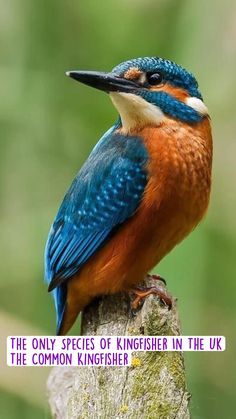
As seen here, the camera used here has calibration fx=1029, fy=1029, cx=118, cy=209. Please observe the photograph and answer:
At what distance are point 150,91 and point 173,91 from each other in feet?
0.20

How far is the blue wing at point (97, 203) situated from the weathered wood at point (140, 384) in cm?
36

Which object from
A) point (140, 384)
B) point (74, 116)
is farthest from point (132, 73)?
point (140, 384)

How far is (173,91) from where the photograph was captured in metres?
2.33

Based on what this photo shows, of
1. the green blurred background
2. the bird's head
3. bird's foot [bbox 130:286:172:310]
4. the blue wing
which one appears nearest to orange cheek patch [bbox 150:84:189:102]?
Answer: the bird's head

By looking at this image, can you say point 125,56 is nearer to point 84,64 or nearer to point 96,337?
point 84,64

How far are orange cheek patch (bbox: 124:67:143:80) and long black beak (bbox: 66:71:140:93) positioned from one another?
10mm

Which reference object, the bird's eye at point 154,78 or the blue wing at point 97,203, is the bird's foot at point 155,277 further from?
the bird's eye at point 154,78

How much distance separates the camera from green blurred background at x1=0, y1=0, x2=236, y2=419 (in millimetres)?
2689

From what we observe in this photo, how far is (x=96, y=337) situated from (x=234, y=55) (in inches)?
42.9

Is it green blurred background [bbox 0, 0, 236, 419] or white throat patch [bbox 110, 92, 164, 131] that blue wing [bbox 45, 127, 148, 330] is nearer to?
white throat patch [bbox 110, 92, 164, 131]

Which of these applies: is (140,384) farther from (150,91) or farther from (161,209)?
(150,91)

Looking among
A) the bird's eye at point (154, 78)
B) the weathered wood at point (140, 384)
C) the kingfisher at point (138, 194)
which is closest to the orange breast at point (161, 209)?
the kingfisher at point (138, 194)

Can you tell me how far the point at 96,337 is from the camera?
2197 millimetres

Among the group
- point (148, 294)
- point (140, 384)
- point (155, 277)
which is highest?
point (155, 277)
